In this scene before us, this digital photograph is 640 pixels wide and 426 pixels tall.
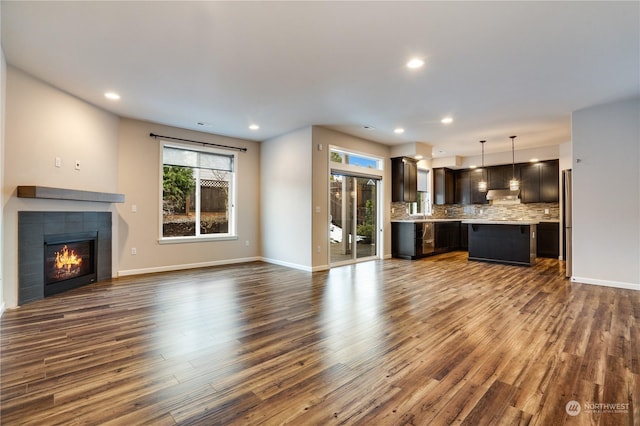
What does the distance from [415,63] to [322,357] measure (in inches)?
119

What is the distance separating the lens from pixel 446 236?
8.63m

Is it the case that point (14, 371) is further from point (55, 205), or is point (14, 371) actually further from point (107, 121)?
point (107, 121)

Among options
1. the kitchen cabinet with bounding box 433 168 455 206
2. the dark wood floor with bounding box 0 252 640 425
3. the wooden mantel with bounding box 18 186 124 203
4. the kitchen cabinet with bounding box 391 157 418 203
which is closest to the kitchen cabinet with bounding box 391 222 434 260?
the kitchen cabinet with bounding box 391 157 418 203

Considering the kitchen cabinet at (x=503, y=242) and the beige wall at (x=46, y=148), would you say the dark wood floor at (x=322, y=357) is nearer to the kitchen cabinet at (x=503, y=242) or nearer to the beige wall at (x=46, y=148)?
the beige wall at (x=46, y=148)

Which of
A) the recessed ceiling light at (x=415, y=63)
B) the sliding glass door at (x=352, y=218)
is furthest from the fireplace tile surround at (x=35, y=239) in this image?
the recessed ceiling light at (x=415, y=63)

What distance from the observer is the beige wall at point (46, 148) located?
11.3ft

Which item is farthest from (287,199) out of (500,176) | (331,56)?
(500,176)

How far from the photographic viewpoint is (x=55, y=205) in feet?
13.3

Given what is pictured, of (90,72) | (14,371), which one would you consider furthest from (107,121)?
(14,371)

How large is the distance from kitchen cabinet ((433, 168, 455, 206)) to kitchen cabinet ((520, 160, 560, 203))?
72.4 inches

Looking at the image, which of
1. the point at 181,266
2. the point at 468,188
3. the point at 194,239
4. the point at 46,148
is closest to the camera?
the point at 46,148

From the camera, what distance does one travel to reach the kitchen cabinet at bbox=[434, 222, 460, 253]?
26.9ft

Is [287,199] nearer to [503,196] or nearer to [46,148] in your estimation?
[46,148]

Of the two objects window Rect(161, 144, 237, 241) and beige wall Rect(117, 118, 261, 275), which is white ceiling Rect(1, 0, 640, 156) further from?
A: window Rect(161, 144, 237, 241)
